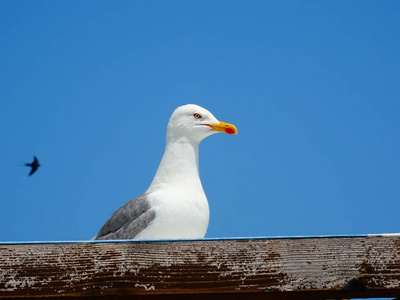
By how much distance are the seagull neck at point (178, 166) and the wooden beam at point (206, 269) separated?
11.2 ft

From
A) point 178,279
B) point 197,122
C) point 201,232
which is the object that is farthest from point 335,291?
point 197,122

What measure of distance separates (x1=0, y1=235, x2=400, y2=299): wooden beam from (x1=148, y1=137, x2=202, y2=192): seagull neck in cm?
340

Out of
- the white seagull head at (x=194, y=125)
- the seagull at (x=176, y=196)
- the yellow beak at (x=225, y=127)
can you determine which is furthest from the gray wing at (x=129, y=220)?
the yellow beak at (x=225, y=127)

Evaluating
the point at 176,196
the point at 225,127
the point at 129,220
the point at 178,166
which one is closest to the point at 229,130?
the point at 225,127

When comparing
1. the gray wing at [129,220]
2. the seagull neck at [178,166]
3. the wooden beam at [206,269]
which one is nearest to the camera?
the wooden beam at [206,269]

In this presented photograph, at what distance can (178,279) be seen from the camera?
1865 millimetres

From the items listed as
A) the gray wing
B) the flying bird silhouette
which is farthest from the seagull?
the flying bird silhouette

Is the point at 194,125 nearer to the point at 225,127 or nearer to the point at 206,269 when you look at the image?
the point at 225,127

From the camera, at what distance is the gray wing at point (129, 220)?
509cm

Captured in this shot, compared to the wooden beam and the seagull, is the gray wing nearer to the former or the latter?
the seagull

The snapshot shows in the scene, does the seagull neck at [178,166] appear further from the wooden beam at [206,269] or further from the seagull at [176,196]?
the wooden beam at [206,269]

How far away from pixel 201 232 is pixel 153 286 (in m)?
3.28

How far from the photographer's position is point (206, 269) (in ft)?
6.22

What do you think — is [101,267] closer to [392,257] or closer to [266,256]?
[266,256]
